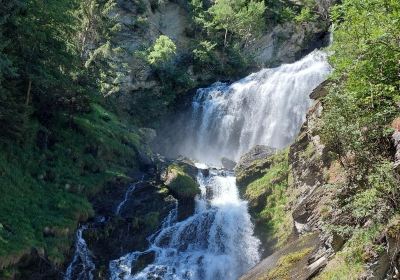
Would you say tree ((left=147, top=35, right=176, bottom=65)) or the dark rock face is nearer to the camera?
the dark rock face

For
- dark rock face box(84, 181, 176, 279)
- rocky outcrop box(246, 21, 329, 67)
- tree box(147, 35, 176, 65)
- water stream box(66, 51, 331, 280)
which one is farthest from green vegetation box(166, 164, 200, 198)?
rocky outcrop box(246, 21, 329, 67)

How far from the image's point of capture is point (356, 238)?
8391mm

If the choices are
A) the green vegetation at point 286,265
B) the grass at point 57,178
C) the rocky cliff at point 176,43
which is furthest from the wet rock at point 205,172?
the green vegetation at point 286,265

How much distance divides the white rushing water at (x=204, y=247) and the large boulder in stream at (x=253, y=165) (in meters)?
1.22

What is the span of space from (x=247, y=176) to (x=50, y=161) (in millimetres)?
10430

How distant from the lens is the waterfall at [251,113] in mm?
33656

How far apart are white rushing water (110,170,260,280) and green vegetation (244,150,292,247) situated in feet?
2.12

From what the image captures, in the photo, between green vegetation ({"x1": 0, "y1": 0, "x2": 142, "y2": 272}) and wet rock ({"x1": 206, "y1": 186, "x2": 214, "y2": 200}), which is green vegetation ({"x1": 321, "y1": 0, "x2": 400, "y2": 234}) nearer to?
green vegetation ({"x1": 0, "y1": 0, "x2": 142, "y2": 272})

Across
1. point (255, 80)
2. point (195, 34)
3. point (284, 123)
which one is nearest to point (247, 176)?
→ point (284, 123)

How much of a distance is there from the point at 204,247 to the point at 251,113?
16918mm

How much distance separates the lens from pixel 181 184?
23969mm

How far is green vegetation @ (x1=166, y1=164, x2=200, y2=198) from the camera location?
23719mm

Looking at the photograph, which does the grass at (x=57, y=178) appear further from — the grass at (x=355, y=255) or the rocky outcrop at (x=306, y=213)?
the grass at (x=355, y=255)

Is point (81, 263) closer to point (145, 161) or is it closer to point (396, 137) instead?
point (145, 161)
